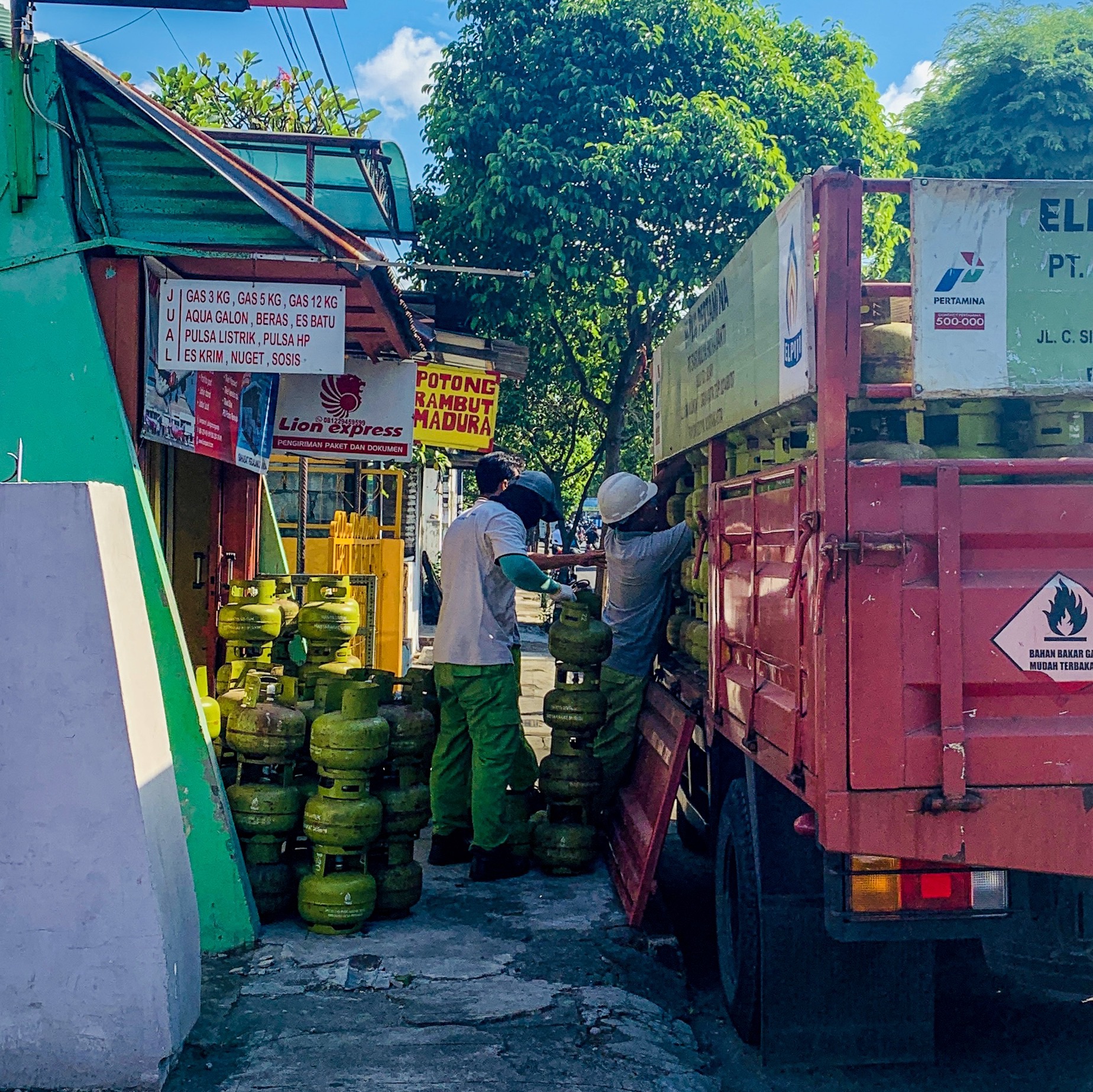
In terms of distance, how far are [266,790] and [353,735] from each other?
522 millimetres

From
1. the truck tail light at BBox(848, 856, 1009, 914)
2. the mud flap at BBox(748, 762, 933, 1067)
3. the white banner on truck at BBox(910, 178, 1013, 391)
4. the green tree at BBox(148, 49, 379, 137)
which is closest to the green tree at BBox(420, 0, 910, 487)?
the green tree at BBox(148, 49, 379, 137)

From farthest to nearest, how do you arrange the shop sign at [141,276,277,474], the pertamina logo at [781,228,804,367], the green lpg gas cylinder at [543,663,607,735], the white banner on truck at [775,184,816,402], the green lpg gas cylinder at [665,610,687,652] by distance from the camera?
the green lpg gas cylinder at [665,610,687,652]
the green lpg gas cylinder at [543,663,607,735]
the shop sign at [141,276,277,474]
the pertamina logo at [781,228,804,367]
the white banner on truck at [775,184,816,402]

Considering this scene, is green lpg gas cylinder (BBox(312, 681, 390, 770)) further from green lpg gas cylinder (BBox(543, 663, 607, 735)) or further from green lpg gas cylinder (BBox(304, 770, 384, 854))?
green lpg gas cylinder (BBox(543, 663, 607, 735))

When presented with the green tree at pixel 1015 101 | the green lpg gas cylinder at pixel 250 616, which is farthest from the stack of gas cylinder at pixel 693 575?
the green tree at pixel 1015 101

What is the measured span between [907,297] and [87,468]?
349cm

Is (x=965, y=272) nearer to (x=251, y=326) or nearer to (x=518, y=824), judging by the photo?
(x=251, y=326)

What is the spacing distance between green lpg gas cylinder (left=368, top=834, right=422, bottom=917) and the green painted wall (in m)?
0.58

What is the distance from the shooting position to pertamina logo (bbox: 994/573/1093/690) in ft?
10.1

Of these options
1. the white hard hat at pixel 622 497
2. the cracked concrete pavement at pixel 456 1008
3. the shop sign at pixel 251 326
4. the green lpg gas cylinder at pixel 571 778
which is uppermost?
the shop sign at pixel 251 326

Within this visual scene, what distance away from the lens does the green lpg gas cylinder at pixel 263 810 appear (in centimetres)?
491

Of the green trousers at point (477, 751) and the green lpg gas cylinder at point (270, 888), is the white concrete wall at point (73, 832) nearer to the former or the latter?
the green lpg gas cylinder at point (270, 888)

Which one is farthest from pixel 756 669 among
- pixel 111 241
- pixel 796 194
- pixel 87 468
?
pixel 111 241

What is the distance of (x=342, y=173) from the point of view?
8336 millimetres

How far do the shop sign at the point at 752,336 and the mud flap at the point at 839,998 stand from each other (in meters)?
1.70
